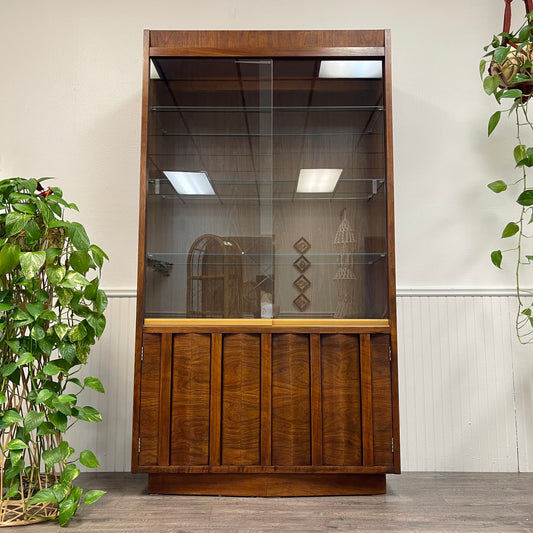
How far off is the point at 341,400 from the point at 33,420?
113 centimetres

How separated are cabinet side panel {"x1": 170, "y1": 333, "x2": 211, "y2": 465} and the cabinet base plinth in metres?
0.09

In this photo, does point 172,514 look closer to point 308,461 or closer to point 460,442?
point 308,461

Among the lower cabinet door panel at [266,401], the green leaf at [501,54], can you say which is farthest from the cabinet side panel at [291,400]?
the green leaf at [501,54]

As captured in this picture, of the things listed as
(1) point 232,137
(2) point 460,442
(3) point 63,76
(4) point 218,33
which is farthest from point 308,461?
(3) point 63,76

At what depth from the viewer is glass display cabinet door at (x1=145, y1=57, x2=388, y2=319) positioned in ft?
6.89

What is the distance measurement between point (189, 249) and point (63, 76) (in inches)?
50.1

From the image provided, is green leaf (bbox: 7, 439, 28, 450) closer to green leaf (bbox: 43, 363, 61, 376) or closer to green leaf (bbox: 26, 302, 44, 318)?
green leaf (bbox: 43, 363, 61, 376)

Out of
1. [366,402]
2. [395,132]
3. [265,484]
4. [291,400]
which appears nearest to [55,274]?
[291,400]

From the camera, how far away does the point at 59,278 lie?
167 cm

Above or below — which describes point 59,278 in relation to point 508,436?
above

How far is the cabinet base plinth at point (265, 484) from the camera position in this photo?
6.43 feet

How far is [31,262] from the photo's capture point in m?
1.59

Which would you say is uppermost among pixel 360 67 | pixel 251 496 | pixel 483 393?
pixel 360 67

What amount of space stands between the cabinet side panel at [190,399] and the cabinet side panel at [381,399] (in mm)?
675
